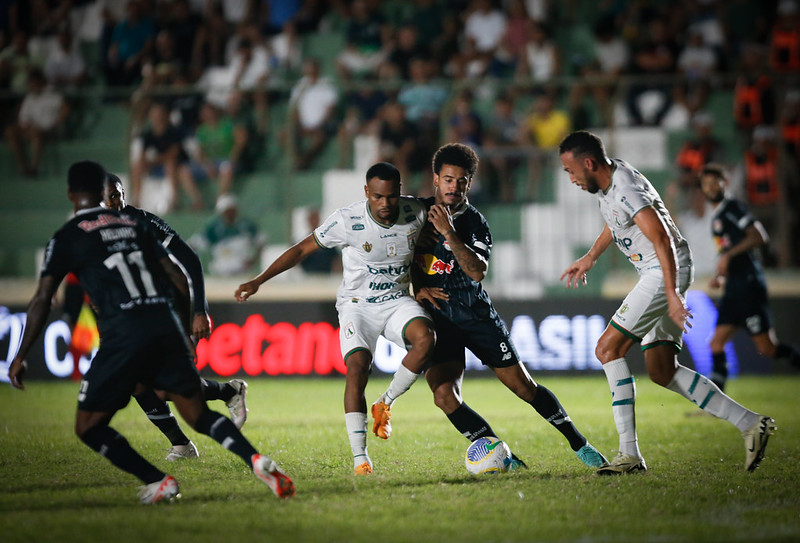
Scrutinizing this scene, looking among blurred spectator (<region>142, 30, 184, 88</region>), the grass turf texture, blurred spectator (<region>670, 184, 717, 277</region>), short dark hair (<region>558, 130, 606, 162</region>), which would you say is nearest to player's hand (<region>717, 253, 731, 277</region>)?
the grass turf texture

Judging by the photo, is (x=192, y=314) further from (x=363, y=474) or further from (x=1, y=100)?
(x=1, y=100)

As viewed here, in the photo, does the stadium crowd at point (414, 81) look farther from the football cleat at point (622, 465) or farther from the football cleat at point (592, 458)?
the football cleat at point (622, 465)

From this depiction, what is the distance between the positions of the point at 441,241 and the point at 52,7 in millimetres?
14728

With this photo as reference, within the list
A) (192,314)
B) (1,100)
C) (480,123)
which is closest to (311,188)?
(480,123)

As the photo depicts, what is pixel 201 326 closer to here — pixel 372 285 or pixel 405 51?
pixel 372 285

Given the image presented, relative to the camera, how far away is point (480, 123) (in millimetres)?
15266

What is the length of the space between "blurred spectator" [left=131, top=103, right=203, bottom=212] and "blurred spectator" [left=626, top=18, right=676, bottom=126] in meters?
6.97

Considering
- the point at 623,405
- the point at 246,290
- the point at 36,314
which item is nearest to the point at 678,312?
the point at 623,405

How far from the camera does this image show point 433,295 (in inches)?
284

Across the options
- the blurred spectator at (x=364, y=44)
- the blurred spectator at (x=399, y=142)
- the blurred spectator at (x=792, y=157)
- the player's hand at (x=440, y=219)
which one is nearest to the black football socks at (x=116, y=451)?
the player's hand at (x=440, y=219)

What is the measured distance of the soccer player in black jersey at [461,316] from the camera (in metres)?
7.07

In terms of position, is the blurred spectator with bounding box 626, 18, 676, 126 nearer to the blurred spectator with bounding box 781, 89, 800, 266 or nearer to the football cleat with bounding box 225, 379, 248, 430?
the blurred spectator with bounding box 781, 89, 800, 266

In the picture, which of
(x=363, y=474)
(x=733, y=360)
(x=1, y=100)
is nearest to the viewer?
(x=363, y=474)

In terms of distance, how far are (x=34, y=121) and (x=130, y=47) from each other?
2408 millimetres
